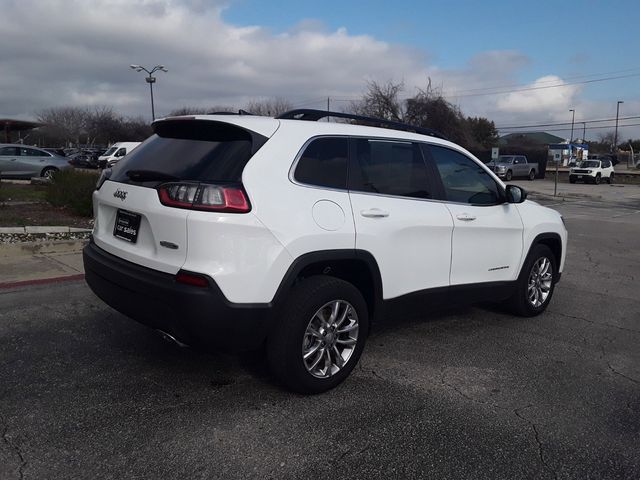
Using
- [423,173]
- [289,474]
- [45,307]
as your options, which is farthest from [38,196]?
[289,474]

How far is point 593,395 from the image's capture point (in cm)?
377

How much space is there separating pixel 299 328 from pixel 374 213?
962 millimetres

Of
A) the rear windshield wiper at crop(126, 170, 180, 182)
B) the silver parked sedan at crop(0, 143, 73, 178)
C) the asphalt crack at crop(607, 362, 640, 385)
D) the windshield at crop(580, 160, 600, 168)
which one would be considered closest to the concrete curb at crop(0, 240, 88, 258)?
the rear windshield wiper at crop(126, 170, 180, 182)

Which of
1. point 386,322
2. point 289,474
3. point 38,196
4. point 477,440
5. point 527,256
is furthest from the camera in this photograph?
point 38,196

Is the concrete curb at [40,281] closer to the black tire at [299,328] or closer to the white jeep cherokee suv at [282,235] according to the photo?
the white jeep cherokee suv at [282,235]

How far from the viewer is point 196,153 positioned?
3461mm

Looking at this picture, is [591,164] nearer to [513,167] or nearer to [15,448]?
[513,167]

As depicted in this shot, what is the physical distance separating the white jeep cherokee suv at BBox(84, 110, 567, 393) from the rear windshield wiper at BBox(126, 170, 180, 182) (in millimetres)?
12

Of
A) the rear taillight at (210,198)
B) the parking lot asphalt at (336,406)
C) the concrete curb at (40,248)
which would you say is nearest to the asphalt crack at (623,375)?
the parking lot asphalt at (336,406)

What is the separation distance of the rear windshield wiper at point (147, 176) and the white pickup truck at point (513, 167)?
3561 centimetres

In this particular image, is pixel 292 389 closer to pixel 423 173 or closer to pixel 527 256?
pixel 423 173

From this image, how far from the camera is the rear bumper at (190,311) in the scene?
10.2ft

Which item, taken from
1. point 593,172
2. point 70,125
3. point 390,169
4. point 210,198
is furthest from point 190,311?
point 70,125

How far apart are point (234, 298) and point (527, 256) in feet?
10.6
